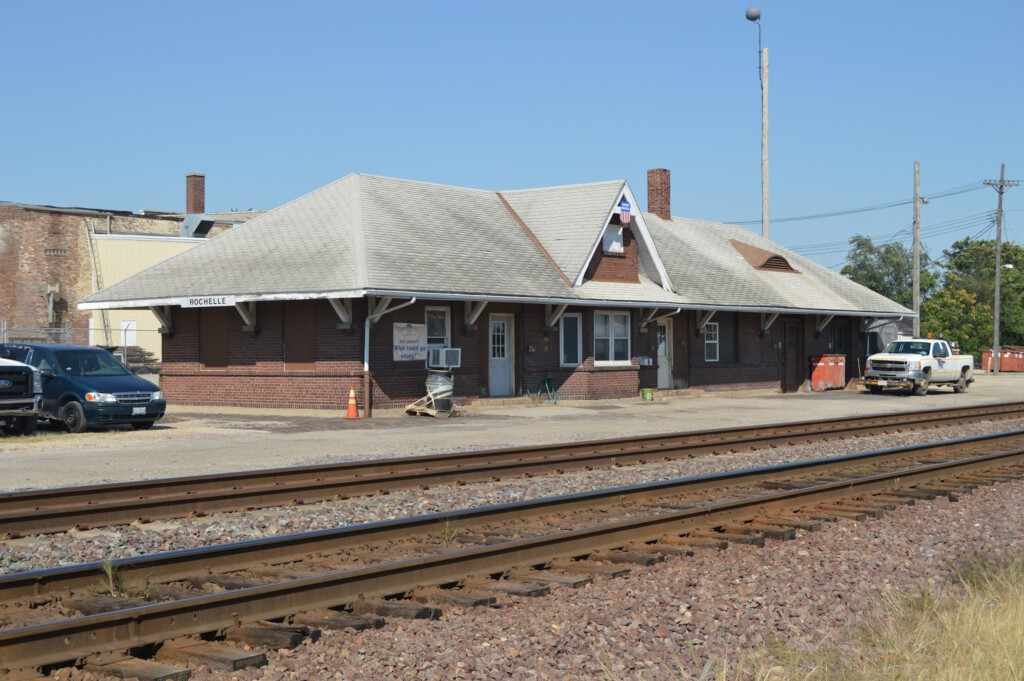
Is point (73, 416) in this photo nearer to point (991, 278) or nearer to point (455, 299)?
point (455, 299)

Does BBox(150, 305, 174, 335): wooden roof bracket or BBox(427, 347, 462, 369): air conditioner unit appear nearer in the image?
BBox(427, 347, 462, 369): air conditioner unit

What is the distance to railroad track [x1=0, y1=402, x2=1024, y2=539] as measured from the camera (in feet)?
36.1

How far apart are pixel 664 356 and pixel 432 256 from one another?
1004 centimetres

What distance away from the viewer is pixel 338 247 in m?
27.3

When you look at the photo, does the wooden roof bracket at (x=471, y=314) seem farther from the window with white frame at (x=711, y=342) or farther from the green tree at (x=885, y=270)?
the green tree at (x=885, y=270)

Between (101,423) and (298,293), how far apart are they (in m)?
5.76

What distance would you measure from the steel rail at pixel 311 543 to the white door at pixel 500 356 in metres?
15.5

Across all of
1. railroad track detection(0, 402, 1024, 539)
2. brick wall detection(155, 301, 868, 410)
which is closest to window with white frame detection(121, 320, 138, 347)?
brick wall detection(155, 301, 868, 410)

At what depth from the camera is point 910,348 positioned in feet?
125

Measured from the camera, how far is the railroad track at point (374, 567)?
637 centimetres

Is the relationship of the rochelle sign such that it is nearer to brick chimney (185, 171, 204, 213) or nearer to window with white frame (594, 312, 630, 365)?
window with white frame (594, 312, 630, 365)

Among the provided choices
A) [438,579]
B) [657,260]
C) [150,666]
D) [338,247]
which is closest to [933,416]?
[657,260]

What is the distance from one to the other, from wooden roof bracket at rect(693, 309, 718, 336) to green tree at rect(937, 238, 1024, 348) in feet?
151

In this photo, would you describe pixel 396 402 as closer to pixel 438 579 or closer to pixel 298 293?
pixel 298 293
